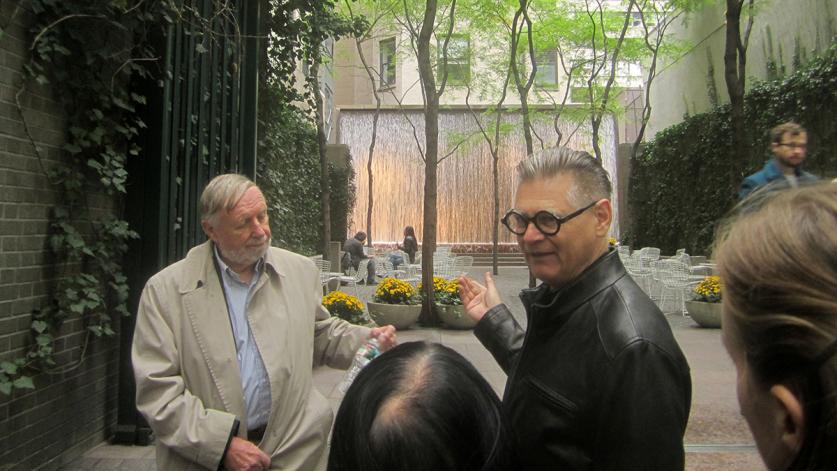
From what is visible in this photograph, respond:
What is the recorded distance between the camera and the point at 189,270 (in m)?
2.42

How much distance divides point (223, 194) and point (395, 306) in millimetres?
7570

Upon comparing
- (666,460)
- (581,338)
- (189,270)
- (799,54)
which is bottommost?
(666,460)

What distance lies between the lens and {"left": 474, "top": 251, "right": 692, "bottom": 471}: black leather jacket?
4.44 ft

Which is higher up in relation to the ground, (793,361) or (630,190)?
(630,190)

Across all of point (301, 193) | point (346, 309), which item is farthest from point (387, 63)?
point (346, 309)

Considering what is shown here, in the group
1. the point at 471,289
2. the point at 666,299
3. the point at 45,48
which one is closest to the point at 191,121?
the point at 45,48

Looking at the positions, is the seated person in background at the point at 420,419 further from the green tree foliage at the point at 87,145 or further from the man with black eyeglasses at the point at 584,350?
the green tree foliage at the point at 87,145

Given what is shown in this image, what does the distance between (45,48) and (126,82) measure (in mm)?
816

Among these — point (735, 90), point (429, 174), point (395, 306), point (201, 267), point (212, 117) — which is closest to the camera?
point (201, 267)

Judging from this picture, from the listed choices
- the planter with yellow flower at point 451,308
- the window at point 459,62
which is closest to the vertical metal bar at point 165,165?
the planter with yellow flower at point 451,308

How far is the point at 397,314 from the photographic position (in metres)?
9.94

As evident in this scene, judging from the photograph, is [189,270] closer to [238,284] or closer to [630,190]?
[238,284]

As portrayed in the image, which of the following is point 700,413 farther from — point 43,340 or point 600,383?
point 43,340

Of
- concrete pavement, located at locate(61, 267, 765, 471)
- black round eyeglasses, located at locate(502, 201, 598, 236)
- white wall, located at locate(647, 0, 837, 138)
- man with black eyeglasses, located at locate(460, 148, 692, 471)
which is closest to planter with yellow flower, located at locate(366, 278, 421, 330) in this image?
concrete pavement, located at locate(61, 267, 765, 471)
